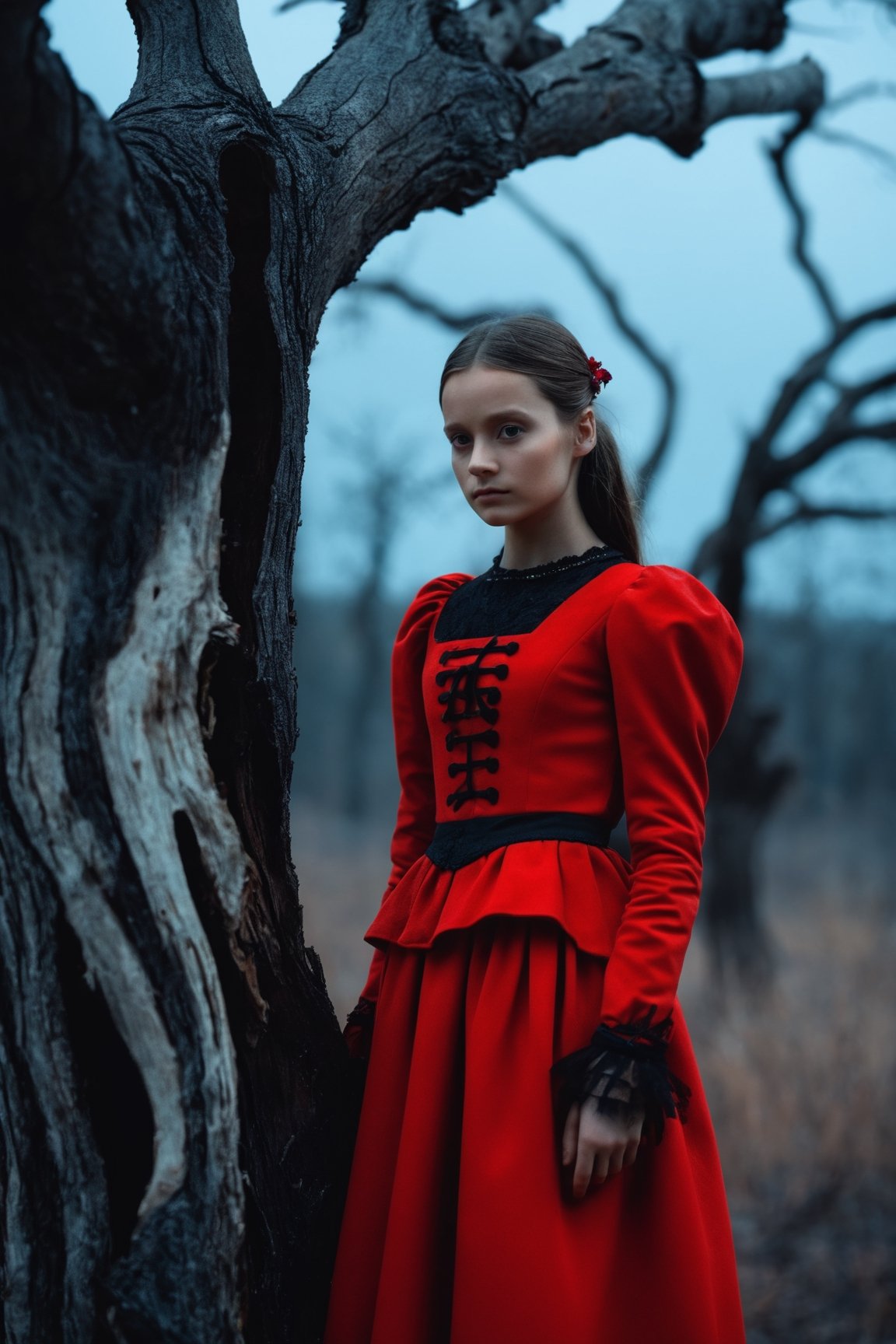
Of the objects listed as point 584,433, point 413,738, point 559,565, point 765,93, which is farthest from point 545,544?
point 765,93

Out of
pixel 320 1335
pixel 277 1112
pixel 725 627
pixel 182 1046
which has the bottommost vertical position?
pixel 320 1335

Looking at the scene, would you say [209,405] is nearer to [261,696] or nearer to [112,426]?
[112,426]

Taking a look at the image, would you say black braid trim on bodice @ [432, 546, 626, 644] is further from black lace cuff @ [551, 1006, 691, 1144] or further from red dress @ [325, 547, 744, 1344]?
black lace cuff @ [551, 1006, 691, 1144]

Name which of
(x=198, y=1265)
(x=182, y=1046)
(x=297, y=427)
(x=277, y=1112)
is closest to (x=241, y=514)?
(x=297, y=427)

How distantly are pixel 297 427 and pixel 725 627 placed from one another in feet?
2.43

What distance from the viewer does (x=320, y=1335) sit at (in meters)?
1.75

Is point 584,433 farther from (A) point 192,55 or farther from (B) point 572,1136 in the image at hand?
(B) point 572,1136

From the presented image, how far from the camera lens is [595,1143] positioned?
155 cm

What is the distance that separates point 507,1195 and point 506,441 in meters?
1.12

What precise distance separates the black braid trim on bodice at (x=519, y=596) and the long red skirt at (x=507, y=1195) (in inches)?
19.3

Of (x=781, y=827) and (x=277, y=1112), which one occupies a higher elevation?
(x=781, y=827)

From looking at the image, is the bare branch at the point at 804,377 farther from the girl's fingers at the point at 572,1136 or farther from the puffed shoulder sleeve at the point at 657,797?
the girl's fingers at the point at 572,1136

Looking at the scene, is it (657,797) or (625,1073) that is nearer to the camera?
(625,1073)

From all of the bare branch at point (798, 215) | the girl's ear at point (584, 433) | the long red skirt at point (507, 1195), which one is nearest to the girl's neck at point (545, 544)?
the girl's ear at point (584, 433)
